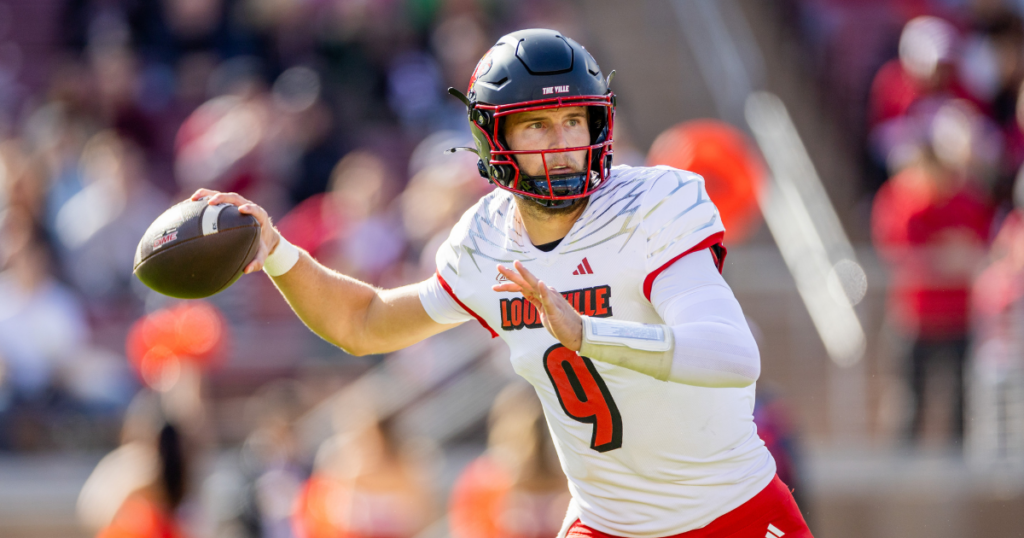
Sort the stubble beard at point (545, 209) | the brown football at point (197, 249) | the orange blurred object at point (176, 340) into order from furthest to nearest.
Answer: the orange blurred object at point (176, 340)
the brown football at point (197, 249)
the stubble beard at point (545, 209)

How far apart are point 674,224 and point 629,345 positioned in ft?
1.45

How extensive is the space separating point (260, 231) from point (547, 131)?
0.93m

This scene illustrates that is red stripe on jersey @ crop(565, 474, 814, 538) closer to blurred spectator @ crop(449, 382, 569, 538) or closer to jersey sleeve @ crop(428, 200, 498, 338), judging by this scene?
jersey sleeve @ crop(428, 200, 498, 338)

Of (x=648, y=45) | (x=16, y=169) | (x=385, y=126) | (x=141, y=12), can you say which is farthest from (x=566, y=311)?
(x=648, y=45)

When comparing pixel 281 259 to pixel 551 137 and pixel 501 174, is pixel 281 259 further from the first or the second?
pixel 551 137

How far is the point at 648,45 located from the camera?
1169cm

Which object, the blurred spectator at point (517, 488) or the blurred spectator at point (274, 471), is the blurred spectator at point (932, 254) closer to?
the blurred spectator at point (517, 488)

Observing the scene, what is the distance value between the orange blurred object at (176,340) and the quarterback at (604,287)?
3386 mm

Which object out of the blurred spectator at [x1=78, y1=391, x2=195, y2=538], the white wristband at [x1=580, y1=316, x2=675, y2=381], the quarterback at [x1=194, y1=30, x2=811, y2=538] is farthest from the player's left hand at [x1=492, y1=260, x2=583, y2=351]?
the blurred spectator at [x1=78, y1=391, x2=195, y2=538]

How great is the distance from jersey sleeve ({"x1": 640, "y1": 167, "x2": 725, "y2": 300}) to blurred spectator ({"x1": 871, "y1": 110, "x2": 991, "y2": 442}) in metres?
4.74

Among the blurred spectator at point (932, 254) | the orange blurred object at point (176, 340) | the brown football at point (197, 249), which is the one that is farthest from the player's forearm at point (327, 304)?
the blurred spectator at point (932, 254)

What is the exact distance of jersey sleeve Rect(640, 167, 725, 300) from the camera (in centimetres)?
283

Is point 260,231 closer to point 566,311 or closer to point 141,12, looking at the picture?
point 566,311

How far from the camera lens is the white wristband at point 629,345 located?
2.56 m
